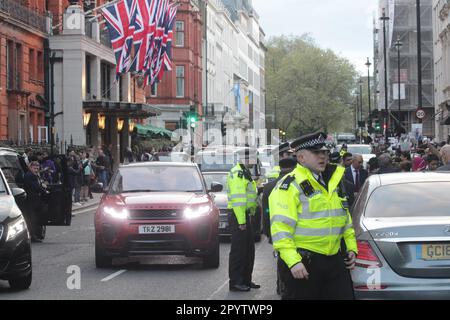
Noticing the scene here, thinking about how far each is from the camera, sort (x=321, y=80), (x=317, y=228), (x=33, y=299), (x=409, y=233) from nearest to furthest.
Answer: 1. (x=317, y=228)
2. (x=409, y=233)
3. (x=33, y=299)
4. (x=321, y=80)

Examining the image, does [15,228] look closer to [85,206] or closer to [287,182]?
[287,182]

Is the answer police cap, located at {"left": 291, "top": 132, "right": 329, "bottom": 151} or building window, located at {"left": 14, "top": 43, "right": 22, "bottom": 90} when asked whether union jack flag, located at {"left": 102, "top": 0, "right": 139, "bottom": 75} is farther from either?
police cap, located at {"left": 291, "top": 132, "right": 329, "bottom": 151}

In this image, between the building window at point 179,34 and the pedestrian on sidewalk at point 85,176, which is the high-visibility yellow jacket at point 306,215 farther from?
the building window at point 179,34

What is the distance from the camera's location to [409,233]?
837 centimetres

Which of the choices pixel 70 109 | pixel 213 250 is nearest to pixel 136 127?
pixel 70 109

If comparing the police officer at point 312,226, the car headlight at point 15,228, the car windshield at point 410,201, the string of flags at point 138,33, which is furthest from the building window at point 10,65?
the police officer at point 312,226

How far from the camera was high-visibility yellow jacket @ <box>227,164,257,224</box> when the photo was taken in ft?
41.4

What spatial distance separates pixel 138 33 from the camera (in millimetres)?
41406

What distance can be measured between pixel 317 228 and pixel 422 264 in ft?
5.47

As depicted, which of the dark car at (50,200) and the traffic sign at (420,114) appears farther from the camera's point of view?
the traffic sign at (420,114)

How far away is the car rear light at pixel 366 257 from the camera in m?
8.47

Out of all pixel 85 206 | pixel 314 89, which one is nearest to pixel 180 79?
pixel 314 89

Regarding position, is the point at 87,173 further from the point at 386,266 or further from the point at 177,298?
the point at 386,266

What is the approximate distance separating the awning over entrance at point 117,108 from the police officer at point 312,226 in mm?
42047
